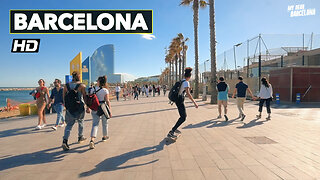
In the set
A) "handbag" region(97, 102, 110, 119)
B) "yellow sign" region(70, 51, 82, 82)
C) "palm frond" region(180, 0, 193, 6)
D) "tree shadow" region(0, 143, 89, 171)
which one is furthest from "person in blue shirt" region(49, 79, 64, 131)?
"palm frond" region(180, 0, 193, 6)

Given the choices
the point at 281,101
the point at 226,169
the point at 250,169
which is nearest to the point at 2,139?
the point at 226,169

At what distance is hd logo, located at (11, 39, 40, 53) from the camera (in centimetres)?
1099

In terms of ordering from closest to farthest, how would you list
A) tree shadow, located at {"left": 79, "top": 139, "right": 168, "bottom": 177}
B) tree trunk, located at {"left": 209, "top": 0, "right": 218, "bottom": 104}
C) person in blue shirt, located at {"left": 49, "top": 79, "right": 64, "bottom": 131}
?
tree shadow, located at {"left": 79, "top": 139, "right": 168, "bottom": 177}
person in blue shirt, located at {"left": 49, "top": 79, "right": 64, "bottom": 131}
tree trunk, located at {"left": 209, "top": 0, "right": 218, "bottom": 104}

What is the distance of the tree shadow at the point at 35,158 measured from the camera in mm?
3546

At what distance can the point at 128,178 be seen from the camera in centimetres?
292

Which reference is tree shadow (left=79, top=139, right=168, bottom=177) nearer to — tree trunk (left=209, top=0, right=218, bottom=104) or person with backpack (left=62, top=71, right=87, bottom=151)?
person with backpack (left=62, top=71, right=87, bottom=151)

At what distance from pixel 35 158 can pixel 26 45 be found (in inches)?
399

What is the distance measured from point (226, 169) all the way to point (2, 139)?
19.9ft

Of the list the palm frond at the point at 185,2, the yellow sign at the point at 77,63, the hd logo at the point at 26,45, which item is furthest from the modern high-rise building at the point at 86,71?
the palm frond at the point at 185,2

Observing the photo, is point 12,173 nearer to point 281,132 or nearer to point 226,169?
point 226,169

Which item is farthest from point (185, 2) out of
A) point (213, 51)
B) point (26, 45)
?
point (26, 45)

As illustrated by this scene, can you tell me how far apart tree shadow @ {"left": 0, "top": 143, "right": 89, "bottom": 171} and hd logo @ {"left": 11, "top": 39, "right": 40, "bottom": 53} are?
362 inches

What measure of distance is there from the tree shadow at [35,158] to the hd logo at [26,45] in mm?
9183

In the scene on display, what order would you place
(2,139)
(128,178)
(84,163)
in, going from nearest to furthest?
(128,178) < (84,163) < (2,139)
